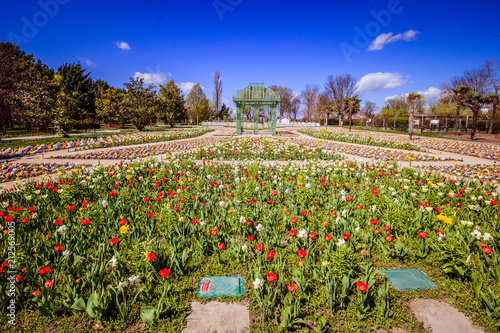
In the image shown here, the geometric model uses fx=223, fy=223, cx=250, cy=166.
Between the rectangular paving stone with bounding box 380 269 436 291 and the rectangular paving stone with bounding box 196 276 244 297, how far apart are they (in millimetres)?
1618

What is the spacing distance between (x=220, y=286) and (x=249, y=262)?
0.43m

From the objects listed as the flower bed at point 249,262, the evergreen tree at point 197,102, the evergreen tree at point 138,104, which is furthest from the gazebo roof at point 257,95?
the evergreen tree at point 197,102

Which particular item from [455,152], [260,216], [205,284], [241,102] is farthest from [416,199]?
[241,102]

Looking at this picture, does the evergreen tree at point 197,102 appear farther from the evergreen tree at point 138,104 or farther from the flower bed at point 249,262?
the flower bed at point 249,262

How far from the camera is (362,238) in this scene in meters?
3.19

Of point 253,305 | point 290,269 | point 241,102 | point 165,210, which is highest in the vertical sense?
point 241,102

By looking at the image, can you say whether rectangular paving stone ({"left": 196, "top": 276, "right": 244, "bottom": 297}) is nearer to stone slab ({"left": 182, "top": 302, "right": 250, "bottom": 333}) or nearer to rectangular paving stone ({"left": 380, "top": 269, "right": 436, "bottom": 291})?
stone slab ({"left": 182, "top": 302, "right": 250, "bottom": 333})

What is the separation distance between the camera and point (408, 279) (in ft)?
8.35

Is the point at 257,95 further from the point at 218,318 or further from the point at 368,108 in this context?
the point at 368,108

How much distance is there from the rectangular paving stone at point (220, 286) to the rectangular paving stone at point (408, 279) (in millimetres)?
1618

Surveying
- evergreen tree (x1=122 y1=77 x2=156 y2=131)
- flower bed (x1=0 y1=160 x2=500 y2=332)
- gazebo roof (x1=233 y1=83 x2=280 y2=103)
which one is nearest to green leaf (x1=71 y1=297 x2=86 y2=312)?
flower bed (x1=0 y1=160 x2=500 y2=332)

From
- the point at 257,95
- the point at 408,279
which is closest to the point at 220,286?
the point at 408,279

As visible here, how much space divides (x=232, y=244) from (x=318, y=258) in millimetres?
1115

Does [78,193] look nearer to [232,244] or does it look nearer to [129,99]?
[232,244]
